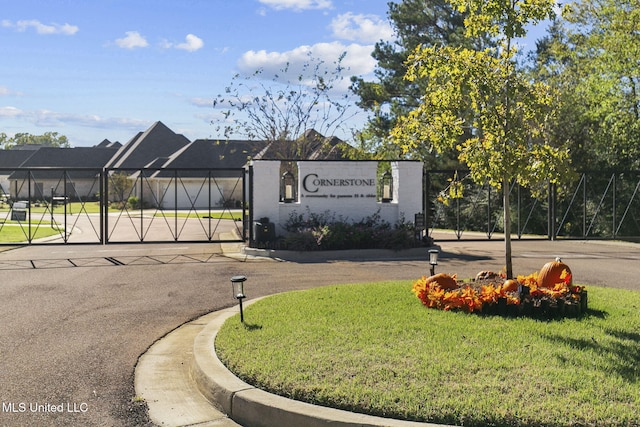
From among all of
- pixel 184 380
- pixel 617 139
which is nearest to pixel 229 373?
pixel 184 380

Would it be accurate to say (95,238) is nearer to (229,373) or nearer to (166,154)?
(229,373)

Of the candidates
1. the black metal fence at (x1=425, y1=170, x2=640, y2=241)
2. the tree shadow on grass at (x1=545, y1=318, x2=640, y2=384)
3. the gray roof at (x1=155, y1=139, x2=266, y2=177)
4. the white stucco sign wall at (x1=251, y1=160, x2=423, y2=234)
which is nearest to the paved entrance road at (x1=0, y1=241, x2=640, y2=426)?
the white stucco sign wall at (x1=251, y1=160, x2=423, y2=234)

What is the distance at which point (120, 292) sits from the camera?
11.2 metres

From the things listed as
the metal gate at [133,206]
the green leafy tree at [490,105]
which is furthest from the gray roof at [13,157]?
the green leafy tree at [490,105]

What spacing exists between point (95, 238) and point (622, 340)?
21.1 meters

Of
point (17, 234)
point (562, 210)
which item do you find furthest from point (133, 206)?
point (562, 210)

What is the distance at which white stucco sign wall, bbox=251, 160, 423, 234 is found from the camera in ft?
58.7

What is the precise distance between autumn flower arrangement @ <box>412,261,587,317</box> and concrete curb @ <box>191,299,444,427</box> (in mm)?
3269

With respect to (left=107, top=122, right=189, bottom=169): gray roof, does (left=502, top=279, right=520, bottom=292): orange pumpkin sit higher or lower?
lower

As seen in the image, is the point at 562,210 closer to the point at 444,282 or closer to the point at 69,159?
the point at 444,282

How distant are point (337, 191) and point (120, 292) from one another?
8.45 meters

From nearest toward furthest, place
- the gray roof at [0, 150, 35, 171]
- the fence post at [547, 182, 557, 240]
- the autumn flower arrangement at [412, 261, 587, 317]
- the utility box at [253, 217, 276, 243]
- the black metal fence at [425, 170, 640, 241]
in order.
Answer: the autumn flower arrangement at [412, 261, 587, 317] → the utility box at [253, 217, 276, 243] → the fence post at [547, 182, 557, 240] → the black metal fence at [425, 170, 640, 241] → the gray roof at [0, 150, 35, 171]

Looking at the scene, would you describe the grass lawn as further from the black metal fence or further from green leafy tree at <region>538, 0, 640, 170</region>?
green leafy tree at <region>538, 0, 640, 170</region>

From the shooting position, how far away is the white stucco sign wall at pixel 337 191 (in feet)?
58.7
